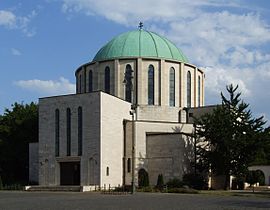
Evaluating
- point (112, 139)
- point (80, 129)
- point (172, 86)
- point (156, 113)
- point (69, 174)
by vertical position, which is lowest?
point (69, 174)

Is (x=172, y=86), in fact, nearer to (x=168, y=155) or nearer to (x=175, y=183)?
(x=168, y=155)

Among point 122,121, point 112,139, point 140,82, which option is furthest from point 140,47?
point 112,139

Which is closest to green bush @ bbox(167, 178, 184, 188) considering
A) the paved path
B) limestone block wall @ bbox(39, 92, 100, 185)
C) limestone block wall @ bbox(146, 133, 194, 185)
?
limestone block wall @ bbox(146, 133, 194, 185)

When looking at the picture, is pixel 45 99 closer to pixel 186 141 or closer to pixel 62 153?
pixel 62 153

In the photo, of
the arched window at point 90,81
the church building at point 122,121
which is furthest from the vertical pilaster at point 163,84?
the arched window at point 90,81

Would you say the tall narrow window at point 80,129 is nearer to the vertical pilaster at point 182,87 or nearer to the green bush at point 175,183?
the green bush at point 175,183

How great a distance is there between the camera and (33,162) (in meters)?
59.1

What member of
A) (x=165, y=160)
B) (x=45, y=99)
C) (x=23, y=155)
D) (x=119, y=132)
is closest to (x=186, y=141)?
(x=165, y=160)

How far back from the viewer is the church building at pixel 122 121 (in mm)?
51562

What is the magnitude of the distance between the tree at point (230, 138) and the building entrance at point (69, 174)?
12060 millimetres

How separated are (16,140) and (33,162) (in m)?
6.01

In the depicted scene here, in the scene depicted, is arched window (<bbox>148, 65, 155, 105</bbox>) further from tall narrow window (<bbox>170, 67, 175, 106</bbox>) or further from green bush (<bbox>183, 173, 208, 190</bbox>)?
green bush (<bbox>183, 173, 208, 190</bbox>)

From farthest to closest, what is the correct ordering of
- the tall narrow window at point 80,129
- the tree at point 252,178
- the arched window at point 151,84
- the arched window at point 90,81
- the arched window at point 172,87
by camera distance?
the arched window at point 90,81
the arched window at point 172,87
the arched window at point 151,84
the tree at point 252,178
the tall narrow window at point 80,129

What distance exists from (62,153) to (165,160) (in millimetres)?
10151
